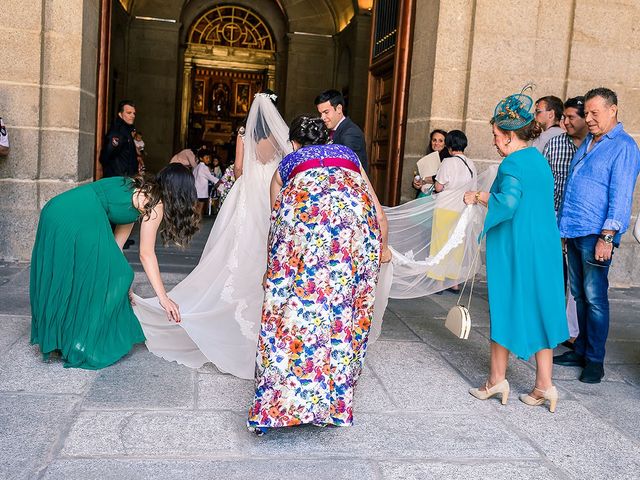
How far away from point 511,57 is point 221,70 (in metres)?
13.7

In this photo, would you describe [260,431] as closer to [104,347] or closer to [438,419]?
[438,419]

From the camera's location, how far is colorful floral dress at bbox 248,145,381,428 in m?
3.34

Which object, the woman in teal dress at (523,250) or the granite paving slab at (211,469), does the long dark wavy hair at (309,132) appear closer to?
the woman in teal dress at (523,250)

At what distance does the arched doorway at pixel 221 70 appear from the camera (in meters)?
19.9

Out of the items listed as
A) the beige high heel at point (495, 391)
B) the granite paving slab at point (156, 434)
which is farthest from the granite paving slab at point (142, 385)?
the beige high heel at point (495, 391)

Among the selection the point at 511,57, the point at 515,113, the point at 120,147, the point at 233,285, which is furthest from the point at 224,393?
the point at 511,57

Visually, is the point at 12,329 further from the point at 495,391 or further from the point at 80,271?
the point at 495,391

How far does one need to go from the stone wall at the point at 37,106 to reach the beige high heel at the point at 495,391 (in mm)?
5017

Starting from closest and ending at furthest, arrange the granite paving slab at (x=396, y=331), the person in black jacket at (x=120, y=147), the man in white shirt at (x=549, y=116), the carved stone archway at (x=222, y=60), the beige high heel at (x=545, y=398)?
1. the beige high heel at (x=545, y=398)
2. the granite paving slab at (x=396, y=331)
3. the man in white shirt at (x=549, y=116)
4. the person in black jacket at (x=120, y=147)
5. the carved stone archway at (x=222, y=60)

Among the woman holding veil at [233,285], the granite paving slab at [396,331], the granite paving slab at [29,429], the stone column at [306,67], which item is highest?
the stone column at [306,67]

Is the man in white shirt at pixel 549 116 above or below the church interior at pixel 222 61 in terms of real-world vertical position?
below

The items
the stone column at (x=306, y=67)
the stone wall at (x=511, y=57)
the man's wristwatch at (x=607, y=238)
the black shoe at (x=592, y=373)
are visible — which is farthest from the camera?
the stone column at (x=306, y=67)

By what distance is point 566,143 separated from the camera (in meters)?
5.16

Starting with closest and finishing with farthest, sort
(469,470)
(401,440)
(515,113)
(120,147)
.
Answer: (469,470), (401,440), (515,113), (120,147)
